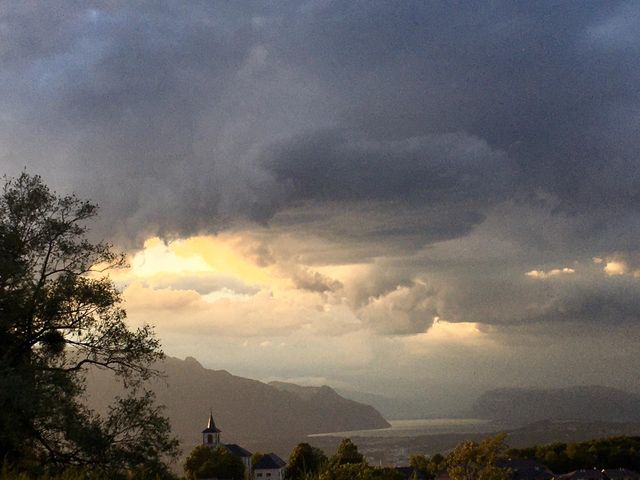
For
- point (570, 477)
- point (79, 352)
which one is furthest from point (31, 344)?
point (570, 477)

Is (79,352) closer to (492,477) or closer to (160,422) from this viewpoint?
(160,422)

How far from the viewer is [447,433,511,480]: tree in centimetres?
7144

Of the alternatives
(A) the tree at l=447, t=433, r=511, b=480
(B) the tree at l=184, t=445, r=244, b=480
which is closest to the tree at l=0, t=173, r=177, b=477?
(A) the tree at l=447, t=433, r=511, b=480

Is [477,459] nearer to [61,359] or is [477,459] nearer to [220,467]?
[61,359]

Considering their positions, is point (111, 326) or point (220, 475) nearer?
point (111, 326)

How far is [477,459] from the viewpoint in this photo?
242 feet

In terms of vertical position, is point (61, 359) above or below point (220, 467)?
above

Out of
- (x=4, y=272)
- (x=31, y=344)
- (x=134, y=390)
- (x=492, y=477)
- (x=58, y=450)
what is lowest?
(x=492, y=477)

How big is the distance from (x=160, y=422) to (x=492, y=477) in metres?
41.6

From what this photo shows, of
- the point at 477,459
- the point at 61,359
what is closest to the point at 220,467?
the point at 477,459

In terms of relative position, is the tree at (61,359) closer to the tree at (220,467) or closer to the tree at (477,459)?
the tree at (477,459)

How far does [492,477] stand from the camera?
6794 centimetres

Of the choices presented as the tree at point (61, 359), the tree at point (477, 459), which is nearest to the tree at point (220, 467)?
the tree at point (477, 459)

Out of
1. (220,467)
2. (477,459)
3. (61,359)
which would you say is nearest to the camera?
(61,359)
